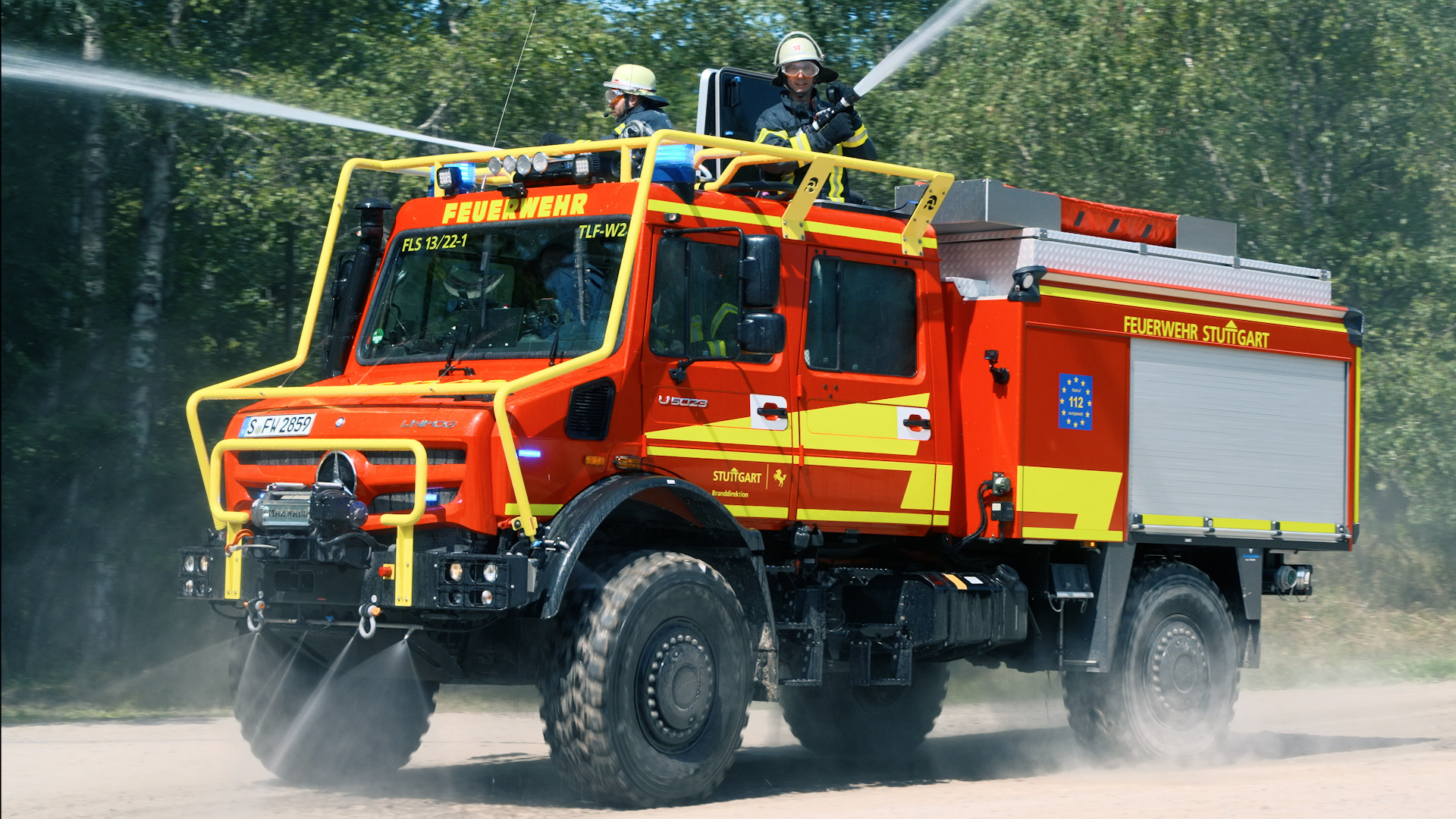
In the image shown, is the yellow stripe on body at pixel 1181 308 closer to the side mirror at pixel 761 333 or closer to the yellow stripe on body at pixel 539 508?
the side mirror at pixel 761 333

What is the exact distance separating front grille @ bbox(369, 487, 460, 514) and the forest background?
4.87m

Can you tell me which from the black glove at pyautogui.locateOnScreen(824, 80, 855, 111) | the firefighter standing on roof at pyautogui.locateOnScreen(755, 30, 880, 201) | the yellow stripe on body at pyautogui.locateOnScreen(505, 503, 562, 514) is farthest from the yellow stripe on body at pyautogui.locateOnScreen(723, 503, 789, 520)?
the black glove at pyautogui.locateOnScreen(824, 80, 855, 111)

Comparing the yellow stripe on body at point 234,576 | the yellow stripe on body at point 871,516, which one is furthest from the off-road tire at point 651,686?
the yellow stripe on body at point 234,576

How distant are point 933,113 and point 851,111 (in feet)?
32.6

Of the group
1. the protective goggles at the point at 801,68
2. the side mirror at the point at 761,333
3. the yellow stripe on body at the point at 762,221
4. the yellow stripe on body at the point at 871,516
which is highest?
the protective goggles at the point at 801,68

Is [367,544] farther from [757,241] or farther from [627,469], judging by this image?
[757,241]

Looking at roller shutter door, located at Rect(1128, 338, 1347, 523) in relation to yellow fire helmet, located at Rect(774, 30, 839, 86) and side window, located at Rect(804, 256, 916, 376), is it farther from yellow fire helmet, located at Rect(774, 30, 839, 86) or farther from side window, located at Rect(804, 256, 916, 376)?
yellow fire helmet, located at Rect(774, 30, 839, 86)

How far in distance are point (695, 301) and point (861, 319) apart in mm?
1232

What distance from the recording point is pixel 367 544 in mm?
8414

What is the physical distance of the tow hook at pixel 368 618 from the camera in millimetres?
8242

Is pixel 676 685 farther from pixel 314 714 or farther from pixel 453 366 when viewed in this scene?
pixel 314 714

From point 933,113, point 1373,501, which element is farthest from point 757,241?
point 1373,501

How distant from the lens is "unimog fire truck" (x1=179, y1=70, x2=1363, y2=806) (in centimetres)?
843

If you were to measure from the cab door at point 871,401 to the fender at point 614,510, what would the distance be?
613mm
